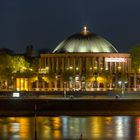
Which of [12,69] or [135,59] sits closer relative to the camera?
[12,69]

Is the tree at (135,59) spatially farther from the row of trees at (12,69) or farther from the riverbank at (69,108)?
the riverbank at (69,108)

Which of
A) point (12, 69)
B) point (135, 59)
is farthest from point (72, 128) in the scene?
point (135, 59)

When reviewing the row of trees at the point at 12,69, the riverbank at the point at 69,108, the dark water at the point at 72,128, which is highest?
the row of trees at the point at 12,69

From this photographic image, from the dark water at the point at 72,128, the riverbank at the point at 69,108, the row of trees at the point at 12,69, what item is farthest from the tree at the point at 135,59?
the dark water at the point at 72,128

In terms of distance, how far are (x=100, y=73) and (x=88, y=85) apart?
27.2 feet

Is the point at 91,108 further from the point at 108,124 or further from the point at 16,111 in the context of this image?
the point at 108,124

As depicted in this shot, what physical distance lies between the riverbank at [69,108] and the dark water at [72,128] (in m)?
4.43

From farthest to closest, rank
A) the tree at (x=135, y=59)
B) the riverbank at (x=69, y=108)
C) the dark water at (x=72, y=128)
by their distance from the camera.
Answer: the tree at (x=135, y=59), the riverbank at (x=69, y=108), the dark water at (x=72, y=128)

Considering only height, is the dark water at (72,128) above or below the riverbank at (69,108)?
below

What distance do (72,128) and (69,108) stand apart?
2272 centimetres

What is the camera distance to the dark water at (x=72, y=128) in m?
53.5

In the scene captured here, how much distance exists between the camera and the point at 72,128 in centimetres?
6041

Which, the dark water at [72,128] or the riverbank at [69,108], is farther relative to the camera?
the riverbank at [69,108]

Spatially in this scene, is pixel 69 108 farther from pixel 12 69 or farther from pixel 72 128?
pixel 12 69
